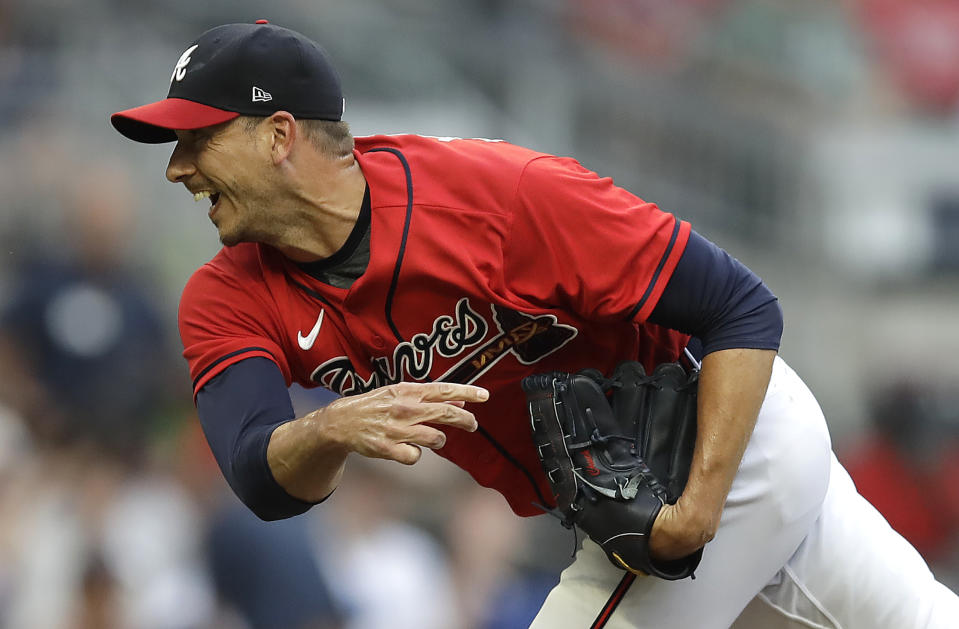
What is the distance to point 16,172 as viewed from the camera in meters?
4.76

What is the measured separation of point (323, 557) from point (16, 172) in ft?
6.99

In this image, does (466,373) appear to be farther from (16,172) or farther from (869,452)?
(869,452)

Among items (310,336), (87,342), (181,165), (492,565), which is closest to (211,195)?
(181,165)

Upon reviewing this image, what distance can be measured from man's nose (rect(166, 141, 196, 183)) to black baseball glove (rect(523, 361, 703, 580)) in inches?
28.4

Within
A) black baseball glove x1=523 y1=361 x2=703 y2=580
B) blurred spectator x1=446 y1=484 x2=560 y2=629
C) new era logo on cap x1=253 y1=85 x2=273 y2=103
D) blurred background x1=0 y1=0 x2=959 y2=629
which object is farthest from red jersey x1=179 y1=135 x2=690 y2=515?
blurred spectator x1=446 y1=484 x2=560 y2=629

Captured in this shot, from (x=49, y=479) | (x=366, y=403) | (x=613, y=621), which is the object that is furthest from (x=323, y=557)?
(x=366, y=403)

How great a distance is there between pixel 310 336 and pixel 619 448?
61 cm

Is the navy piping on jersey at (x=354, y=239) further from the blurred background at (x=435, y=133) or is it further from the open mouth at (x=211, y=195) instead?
the blurred background at (x=435, y=133)

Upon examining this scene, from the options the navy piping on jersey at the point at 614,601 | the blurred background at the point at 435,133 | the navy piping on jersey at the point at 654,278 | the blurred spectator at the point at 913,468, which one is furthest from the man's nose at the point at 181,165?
the blurred spectator at the point at 913,468

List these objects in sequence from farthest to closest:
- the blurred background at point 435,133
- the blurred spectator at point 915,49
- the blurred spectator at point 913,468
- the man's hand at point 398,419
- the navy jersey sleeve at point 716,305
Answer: the blurred spectator at point 915,49
the blurred spectator at point 913,468
the blurred background at point 435,133
the navy jersey sleeve at point 716,305
the man's hand at point 398,419

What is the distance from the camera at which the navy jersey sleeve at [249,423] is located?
1.92 meters

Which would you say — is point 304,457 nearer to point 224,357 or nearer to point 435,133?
point 224,357

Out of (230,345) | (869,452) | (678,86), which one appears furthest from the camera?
(678,86)

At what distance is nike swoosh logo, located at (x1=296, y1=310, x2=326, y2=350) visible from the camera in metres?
2.13
